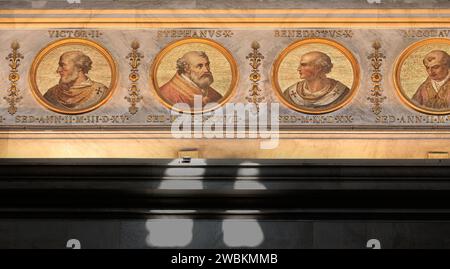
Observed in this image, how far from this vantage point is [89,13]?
39.2 ft

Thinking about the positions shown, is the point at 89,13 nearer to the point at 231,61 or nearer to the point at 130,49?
Answer: the point at 130,49

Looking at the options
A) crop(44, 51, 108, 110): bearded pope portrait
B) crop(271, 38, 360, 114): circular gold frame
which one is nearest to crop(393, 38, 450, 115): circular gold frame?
crop(271, 38, 360, 114): circular gold frame

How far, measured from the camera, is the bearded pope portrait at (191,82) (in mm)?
11680

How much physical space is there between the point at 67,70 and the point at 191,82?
1.35 meters

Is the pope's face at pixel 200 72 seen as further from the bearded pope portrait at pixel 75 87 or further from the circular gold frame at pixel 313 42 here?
the bearded pope portrait at pixel 75 87

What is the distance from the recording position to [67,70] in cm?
1179

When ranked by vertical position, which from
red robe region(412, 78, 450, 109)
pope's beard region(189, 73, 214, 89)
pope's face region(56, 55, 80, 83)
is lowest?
red robe region(412, 78, 450, 109)

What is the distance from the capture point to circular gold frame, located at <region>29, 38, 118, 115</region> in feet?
38.1

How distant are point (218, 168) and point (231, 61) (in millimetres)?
1436

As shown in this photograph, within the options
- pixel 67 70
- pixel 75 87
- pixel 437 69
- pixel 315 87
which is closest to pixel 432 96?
pixel 437 69

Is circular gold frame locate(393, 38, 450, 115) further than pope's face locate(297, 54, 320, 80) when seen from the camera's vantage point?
No

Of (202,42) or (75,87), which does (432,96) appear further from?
(75,87)

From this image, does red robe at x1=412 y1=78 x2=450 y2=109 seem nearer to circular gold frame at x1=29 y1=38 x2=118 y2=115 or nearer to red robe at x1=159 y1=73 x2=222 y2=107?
red robe at x1=159 y1=73 x2=222 y2=107

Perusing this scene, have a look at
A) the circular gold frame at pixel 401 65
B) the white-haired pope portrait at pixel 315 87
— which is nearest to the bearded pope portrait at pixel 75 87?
the white-haired pope portrait at pixel 315 87
